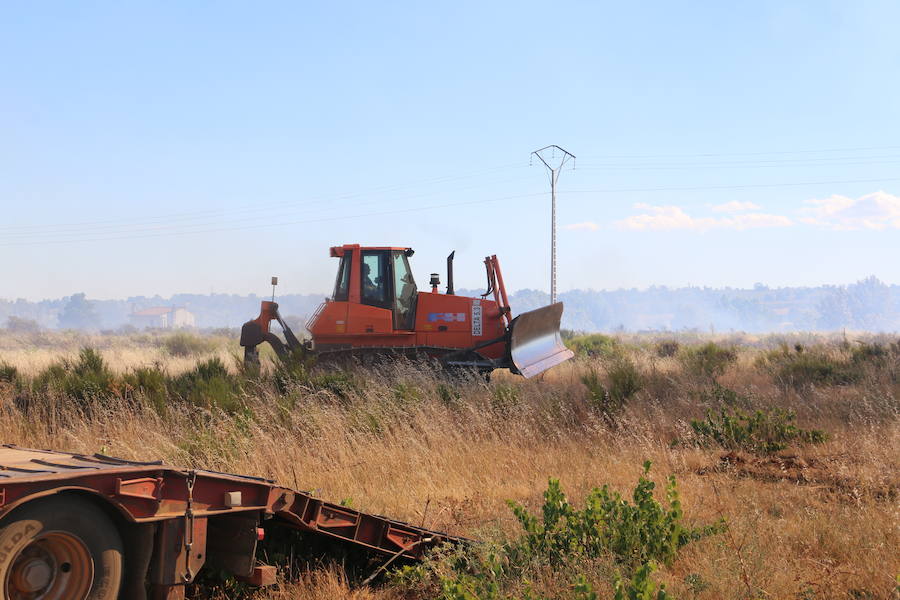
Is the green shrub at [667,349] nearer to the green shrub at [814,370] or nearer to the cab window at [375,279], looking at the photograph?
the green shrub at [814,370]

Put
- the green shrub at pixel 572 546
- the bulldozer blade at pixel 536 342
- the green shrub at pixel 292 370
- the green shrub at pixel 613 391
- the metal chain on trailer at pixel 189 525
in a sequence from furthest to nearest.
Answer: the bulldozer blade at pixel 536 342 < the green shrub at pixel 292 370 < the green shrub at pixel 613 391 < the green shrub at pixel 572 546 < the metal chain on trailer at pixel 189 525

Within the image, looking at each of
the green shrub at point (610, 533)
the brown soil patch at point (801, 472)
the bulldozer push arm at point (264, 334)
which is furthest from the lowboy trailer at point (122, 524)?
the bulldozer push arm at point (264, 334)

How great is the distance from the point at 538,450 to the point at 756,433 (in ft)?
9.05

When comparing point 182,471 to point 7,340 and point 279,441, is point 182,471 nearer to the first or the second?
point 279,441

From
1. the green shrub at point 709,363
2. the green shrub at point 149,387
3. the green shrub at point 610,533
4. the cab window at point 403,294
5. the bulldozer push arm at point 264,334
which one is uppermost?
the cab window at point 403,294

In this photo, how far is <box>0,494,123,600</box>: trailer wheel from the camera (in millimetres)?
3697

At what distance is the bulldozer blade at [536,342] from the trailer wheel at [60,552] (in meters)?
10.2

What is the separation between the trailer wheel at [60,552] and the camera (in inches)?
146

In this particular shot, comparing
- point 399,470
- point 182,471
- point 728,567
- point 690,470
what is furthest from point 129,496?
point 690,470

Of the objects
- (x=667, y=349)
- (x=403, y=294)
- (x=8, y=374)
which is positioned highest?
(x=403, y=294)

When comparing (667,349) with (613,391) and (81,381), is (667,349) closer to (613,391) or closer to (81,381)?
(613,391)

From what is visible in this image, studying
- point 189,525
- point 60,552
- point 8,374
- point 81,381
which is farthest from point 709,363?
point 60,552

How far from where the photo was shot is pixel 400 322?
15305mm

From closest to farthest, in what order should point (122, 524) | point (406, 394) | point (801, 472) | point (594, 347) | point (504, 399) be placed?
point (122, 524) → point (801, 472) → point (406, 394) → point (504, 399) → point (594, 347)
